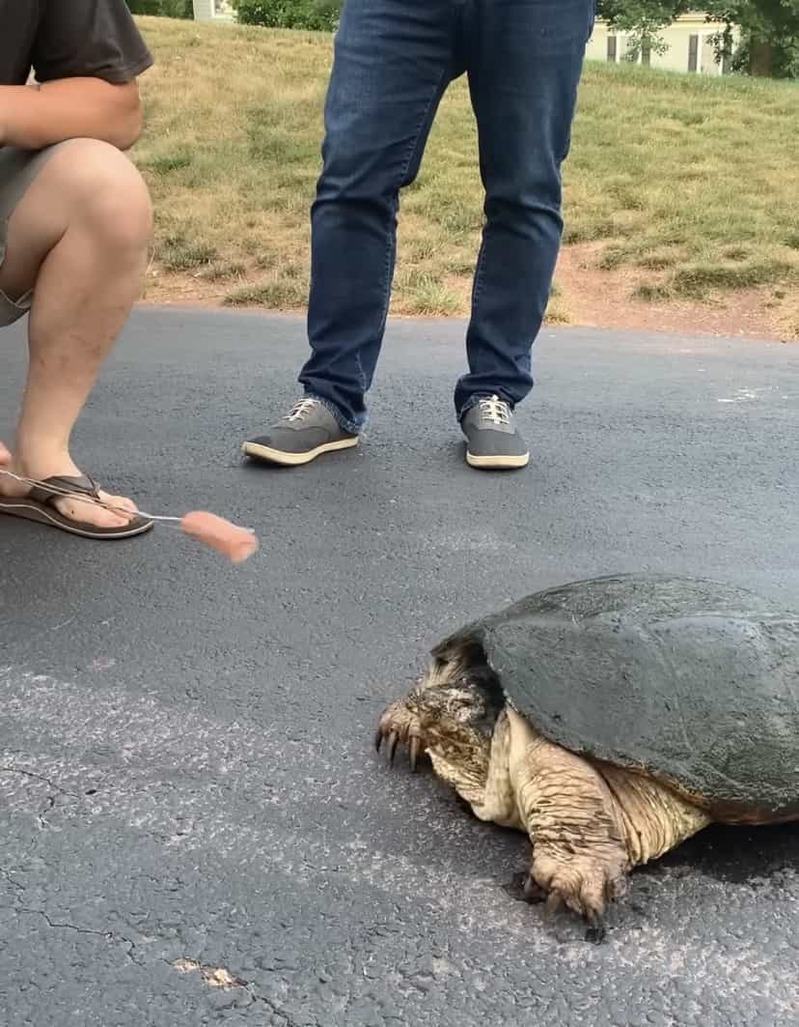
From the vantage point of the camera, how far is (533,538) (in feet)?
8.41

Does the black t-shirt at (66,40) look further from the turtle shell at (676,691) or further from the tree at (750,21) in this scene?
the tree at (750,21)

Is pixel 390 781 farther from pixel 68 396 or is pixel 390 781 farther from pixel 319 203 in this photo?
pixel 319 203

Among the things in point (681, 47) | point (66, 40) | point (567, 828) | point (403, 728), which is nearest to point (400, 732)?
point (403, 728)

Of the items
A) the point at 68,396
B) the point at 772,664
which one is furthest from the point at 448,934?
the point at 68,396

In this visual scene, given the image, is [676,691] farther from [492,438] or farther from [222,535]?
[492,438]

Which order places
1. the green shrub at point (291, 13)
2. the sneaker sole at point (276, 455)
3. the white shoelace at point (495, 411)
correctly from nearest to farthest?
the sneaker sole at point (276, 455) → the white shoelace at point (495, 411) → the green shrub at point (291, 13)

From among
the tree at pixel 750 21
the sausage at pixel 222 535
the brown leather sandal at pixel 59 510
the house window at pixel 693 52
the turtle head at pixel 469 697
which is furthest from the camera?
the house window at pixel 693 52

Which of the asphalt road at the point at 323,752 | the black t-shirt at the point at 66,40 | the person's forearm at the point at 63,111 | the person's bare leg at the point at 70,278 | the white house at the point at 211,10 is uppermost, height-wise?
the white house at the point at 211,10

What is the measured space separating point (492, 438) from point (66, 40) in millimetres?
1489

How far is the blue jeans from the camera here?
2812 millimetres

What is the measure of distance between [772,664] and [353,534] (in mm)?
1268

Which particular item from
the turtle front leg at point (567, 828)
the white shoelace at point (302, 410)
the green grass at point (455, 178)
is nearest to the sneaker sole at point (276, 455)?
the white shoelace at point (302, 410)

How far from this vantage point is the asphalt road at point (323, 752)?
1.22 m

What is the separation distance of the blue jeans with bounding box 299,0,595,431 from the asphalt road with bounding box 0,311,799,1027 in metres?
0.34
